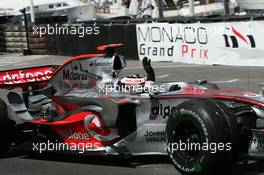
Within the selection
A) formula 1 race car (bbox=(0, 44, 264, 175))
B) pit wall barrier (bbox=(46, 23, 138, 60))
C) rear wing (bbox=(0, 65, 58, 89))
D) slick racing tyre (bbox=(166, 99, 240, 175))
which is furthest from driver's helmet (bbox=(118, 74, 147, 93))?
pit wall barrier (bbox=(46, 23, 138, 60))

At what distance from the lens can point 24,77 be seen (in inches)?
328

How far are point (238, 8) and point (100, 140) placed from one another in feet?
53.9

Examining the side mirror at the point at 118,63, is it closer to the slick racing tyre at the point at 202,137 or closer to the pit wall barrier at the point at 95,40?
the slick racing tyre at the point at 202,137

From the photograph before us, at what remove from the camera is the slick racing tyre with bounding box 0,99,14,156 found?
25.1 ft

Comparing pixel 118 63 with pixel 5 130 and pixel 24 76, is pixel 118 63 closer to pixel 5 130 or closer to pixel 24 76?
pixel 24 76

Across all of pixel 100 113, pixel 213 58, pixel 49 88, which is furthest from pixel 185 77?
pixel 100 113

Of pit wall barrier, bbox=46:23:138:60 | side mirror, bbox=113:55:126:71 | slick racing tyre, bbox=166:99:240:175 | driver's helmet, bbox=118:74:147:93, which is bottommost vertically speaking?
pit wall barrier, bbox=46:23:138:60

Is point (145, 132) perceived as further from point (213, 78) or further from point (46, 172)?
point (213, 78)

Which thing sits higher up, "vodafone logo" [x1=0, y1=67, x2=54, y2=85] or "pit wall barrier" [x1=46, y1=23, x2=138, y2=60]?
"vodafone logo" [x1=0, y1=67, x2=54, y2=85]

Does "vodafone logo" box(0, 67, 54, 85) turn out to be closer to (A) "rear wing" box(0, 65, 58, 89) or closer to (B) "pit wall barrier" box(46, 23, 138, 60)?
(A) "rear wing" box(0, 65, 58, 89)

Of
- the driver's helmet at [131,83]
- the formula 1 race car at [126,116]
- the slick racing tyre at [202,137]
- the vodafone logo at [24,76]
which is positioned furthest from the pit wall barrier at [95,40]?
the slick racing tyre at [202,137]

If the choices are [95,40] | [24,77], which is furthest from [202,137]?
[95,40]

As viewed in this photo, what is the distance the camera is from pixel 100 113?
22.9 ft

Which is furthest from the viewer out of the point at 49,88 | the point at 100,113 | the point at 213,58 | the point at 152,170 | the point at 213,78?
the point at 213,58
